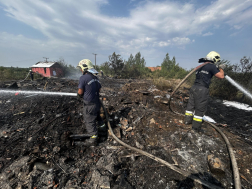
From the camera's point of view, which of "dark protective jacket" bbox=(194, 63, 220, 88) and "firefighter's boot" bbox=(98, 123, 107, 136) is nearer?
"dark protective jacket" bbox=(194, 63, 220, 88)

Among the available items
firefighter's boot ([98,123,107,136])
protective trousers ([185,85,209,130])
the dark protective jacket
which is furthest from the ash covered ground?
the dark protective jacket

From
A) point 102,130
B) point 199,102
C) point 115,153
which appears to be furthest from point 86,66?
point 199,102

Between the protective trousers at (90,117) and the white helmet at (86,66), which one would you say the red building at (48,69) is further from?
the protective trousers at (90,117)

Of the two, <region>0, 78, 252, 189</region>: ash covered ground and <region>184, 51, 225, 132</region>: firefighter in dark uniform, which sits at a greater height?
<region>184, 51, 225, 132</region>: firefighter in dark uniform

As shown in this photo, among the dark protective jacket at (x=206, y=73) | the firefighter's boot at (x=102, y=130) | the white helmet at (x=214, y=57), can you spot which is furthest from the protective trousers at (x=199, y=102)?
the firefighter's boot at (x=102, y=130)

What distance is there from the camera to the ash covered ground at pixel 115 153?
198cm

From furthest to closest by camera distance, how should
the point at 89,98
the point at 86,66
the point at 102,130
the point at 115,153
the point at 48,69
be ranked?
the point at 48,69 → the point at 102,130 → the point at 86,66 → the point at 89,98 → the point at 115,153

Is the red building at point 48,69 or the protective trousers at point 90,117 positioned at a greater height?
the red building at point 48,69

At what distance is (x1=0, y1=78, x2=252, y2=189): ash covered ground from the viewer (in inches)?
77.9

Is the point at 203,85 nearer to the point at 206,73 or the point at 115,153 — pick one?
the point at 206,73

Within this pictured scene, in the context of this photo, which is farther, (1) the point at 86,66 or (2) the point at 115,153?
(1) the point at 86,66

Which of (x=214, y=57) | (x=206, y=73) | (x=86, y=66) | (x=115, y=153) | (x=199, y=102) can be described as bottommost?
(x=115, y=153)

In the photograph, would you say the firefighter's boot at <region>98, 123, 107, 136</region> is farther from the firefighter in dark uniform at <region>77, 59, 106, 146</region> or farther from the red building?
the red building

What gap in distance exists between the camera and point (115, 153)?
103 inches
